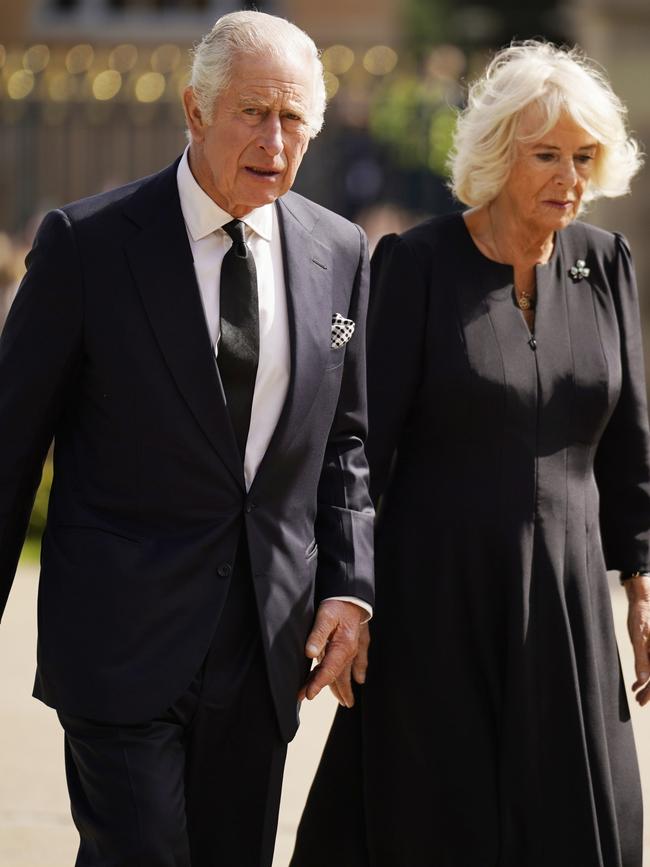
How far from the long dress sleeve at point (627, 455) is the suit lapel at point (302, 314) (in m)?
0.95

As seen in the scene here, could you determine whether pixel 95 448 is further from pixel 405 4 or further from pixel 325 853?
pixel 405 4

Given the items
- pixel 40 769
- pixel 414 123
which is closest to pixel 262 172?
pixel 40 769

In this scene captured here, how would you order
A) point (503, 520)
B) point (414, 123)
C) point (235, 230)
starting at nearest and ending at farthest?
point (235, 230) → point (503, 520) → point (414, 123)

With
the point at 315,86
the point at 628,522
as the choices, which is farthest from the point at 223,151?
the point at 628,522

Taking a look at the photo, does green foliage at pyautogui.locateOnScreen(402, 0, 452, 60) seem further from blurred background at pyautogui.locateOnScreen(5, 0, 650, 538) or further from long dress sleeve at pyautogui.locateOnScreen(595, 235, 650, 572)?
long dress sleeve at pyautogui.locateOnScreen(595, 235, 650, 572)

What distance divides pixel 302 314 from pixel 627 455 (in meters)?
1.12

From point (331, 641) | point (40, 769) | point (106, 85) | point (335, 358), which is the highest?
point (106, 85)

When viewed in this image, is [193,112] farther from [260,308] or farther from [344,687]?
[344,687]

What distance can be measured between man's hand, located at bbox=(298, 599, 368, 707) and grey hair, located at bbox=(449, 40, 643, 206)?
1.12 meters

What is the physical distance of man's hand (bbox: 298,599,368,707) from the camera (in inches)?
137

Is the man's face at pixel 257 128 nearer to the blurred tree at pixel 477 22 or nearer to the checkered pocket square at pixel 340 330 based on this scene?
the checkered pocket square at pixel 340 330

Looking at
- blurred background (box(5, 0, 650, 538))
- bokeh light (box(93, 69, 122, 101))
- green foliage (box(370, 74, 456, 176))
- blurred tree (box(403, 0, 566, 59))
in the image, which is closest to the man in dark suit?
blurred background (box(5, 0, 650, 538))

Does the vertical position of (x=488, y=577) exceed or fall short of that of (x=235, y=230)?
it falls short

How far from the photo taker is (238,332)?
10.8 ft
